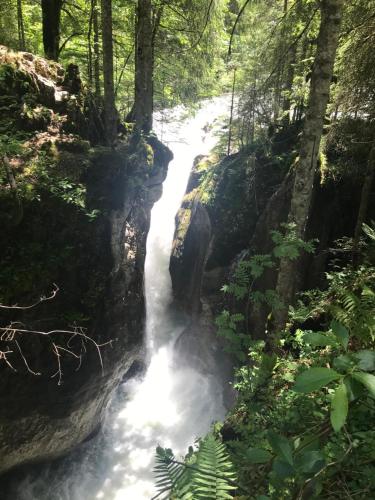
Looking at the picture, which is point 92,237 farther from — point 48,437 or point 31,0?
point 31,0

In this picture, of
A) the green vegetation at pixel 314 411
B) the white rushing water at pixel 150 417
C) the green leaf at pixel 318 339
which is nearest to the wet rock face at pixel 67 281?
the white rushing water at pixel 150 417

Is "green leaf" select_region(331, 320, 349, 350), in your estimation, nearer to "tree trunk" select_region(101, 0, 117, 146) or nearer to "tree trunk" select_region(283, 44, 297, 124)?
"tree trunk" select_region(101, 0, 117, 146)

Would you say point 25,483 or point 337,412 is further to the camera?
point 25,483

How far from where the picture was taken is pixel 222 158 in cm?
1240

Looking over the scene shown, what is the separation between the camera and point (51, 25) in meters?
10.5

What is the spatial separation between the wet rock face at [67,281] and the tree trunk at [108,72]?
2.41 ft

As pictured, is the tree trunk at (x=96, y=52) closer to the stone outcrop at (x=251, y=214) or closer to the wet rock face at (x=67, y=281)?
the wet rock face at (x=67, y=281)

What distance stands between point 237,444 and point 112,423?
6841mm

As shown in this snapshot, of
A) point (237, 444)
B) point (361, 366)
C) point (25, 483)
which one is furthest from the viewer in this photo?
point (25, 483)

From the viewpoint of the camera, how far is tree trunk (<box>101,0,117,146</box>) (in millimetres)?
8320

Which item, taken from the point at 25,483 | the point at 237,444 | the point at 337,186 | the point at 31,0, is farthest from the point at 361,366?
the point at 31,0

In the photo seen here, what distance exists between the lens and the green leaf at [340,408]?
1.04 meters

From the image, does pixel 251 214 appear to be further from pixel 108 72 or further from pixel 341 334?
pixel 341 334

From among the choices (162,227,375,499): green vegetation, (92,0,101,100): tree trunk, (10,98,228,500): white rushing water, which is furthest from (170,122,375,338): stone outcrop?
(92,0,101,100): tree trunk
